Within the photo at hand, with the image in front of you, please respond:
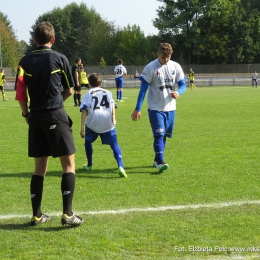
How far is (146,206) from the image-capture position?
18.6ft

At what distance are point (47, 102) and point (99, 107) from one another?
2.63 metres

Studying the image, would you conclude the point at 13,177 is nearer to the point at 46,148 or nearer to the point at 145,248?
the point at 46,148

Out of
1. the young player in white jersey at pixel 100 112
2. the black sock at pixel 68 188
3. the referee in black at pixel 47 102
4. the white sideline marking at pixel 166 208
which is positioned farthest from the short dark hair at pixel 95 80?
the black sock at pixel 68 188

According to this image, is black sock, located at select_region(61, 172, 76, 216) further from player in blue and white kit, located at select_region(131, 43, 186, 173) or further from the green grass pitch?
player in blue and white kit, located at select_region(131, 43, 186, 173)

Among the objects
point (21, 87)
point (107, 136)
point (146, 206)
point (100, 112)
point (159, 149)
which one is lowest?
point (146, 206)

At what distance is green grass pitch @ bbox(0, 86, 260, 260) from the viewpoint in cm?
431

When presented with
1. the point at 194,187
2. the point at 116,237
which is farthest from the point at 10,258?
the point at 194,187

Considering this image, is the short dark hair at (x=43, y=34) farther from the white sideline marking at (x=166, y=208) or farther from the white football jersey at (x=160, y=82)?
the white football jersey at (x=160, y=82)

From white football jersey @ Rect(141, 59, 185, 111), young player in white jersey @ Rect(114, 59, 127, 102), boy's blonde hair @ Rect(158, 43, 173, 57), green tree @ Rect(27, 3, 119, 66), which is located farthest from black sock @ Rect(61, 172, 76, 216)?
green tree @ Rect(27, 3, 119, 66)

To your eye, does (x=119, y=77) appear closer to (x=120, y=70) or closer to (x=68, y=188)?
(x=120, y=70)

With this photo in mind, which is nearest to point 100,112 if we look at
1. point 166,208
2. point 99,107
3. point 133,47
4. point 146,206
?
point 99,107

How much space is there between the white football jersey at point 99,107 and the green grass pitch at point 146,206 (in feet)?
2.55

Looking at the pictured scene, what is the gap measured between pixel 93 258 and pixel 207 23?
74.5 m

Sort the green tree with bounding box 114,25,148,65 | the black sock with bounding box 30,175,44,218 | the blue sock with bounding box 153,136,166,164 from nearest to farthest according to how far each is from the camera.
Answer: the black sock with bounding box 30,175,44,218, the blue sock with bounding box 153,136,166,164, the green tree with bounding box 114,25,148,65
